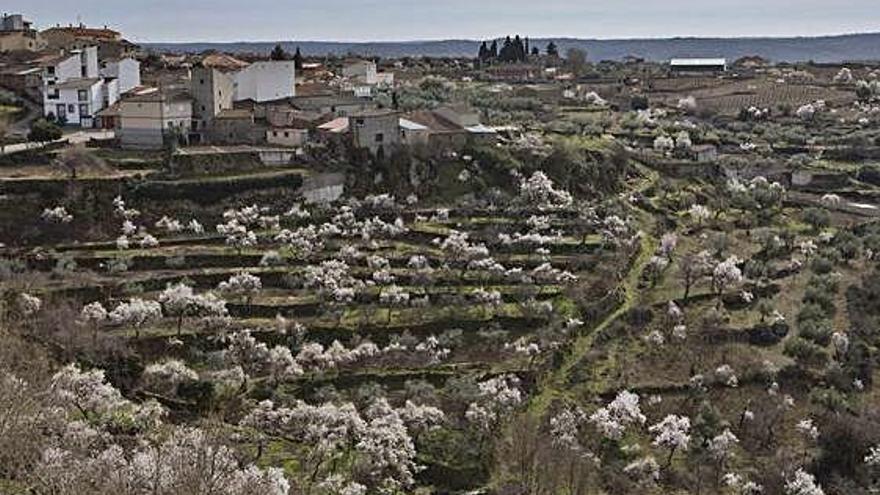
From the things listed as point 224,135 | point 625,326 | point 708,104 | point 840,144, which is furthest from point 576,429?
point 708,104

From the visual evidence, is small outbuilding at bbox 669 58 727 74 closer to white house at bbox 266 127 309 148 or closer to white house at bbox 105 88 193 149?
white house at bbox 266 127 309 148

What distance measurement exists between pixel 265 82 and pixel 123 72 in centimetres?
930

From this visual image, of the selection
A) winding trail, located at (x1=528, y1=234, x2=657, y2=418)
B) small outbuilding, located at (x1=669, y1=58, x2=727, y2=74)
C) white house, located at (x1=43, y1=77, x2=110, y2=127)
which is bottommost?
winding trail, located at (x1=528, y1=234, x2=657, y2=418)

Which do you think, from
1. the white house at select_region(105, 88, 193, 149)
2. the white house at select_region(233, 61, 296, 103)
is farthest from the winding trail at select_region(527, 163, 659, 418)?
the white house at select_region(105, 88, 193, 149)

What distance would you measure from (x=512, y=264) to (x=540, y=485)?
1891cm

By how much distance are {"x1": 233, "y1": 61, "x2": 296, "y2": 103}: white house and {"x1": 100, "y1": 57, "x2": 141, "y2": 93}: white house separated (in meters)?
7.33

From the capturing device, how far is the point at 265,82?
64.2 m

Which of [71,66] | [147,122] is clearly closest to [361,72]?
[71,66]

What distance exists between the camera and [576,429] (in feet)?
111

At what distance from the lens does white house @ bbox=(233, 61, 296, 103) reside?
6303 cm

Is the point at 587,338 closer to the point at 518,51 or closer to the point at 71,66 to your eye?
the point at 71,66

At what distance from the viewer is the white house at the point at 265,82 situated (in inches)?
2482

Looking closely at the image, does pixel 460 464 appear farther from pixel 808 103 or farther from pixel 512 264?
pixel 808 103

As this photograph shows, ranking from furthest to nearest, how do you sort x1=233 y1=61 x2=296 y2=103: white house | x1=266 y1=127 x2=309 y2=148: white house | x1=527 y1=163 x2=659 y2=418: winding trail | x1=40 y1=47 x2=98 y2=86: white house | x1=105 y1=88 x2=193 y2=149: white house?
x1=233 y1=61 x2=296 y2=103: white house < x1=40 y1=47 x2=98 y2=86: white house < x1=266 y1=127 x2=309 y2=148: white house < x1=105 y1=88 x2=193 y2=149: white house < x1=527 y1=163 x2=659 y2=418: winding trail
